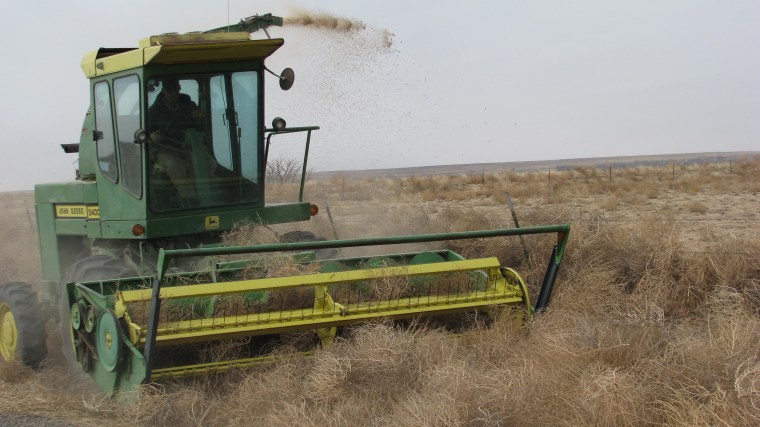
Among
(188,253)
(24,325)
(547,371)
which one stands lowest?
(24,325)

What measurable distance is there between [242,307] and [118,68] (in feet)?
9.08

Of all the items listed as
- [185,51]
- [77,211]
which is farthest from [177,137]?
[77,211]

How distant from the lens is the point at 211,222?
25.1 feet

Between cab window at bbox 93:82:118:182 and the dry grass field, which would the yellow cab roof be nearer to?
cab window at bbox 93:82:118:182

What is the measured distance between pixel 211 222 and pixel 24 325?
1.90 m

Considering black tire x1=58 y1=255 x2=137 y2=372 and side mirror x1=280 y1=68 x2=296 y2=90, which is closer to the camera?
black tire x1=58 y1=255 x2=137 y2=372

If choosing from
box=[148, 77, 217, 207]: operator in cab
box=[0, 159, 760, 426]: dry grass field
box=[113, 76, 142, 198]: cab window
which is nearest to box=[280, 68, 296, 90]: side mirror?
box=[148, 77, 217, 207]: operator in cab

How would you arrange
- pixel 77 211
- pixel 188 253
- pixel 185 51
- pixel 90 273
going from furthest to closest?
pixel 77 211, pixel 90 273, pixel 185 51, pixel 188 253

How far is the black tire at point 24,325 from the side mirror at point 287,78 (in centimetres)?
306

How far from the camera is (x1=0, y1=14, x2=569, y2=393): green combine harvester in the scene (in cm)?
572

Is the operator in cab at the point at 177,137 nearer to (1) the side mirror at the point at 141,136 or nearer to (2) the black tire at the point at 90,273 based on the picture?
(1) the side mirror at the point at 141,136

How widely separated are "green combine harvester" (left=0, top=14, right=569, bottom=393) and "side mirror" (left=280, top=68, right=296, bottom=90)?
1cm

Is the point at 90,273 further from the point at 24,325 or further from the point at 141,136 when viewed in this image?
the point at 141,136

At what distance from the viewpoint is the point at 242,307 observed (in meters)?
6.09
